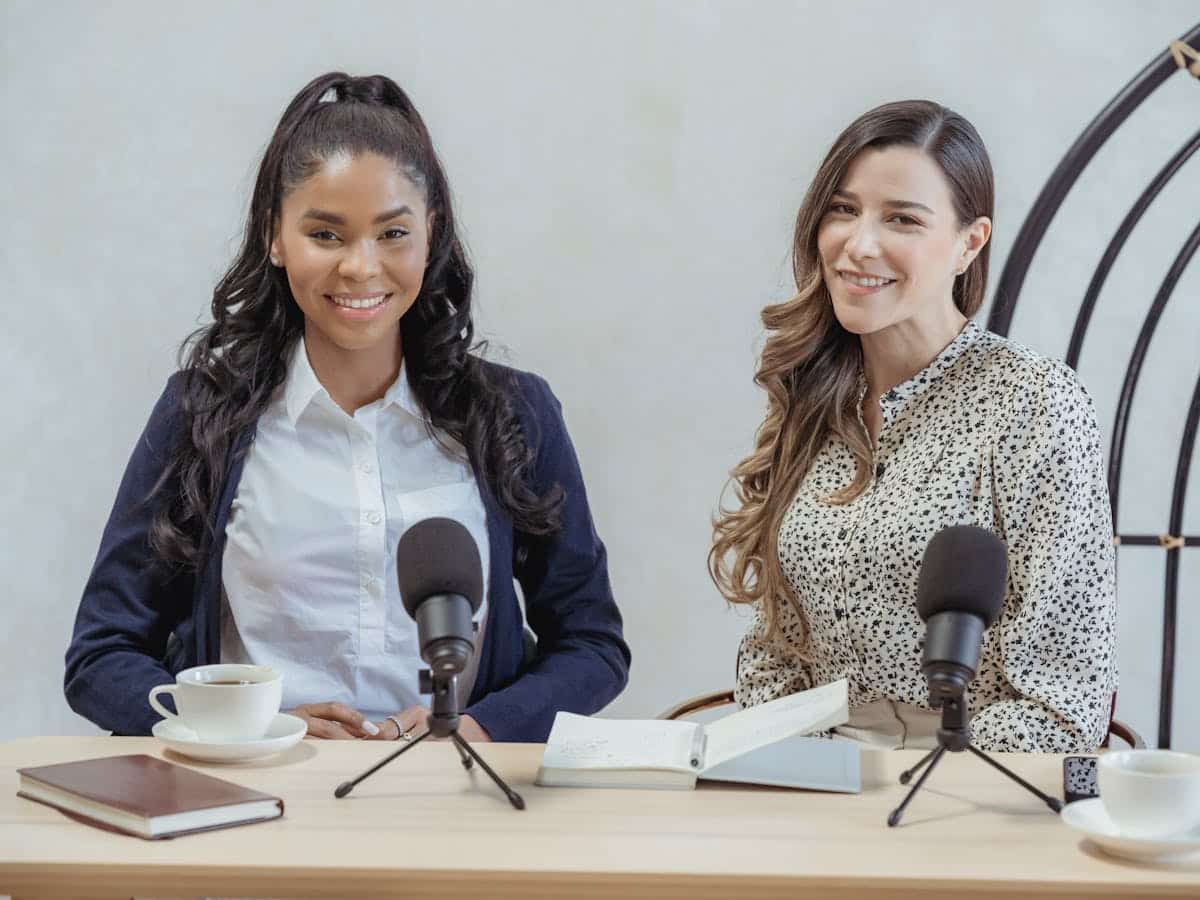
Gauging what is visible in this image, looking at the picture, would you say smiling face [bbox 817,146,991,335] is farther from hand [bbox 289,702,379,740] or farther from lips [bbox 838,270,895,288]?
hand [bbox 289,702,379,740]

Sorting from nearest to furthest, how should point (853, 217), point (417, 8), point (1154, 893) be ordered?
point (1154, 893), point (853, 217), point (417, 8)

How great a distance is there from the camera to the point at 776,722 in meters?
1.58

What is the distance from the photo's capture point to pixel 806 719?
60.5 inches

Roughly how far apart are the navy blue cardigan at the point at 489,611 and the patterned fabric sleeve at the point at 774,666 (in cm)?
20

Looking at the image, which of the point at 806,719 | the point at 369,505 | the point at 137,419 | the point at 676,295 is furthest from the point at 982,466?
the point at 137,419

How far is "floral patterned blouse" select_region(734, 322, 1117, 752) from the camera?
2.01m

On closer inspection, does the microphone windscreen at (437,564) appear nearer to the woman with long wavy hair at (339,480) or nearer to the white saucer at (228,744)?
the white saucer at (228,744)

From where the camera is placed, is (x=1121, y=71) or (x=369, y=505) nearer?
(x=369, y=505)

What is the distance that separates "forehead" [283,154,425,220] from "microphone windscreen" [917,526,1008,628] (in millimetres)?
1046

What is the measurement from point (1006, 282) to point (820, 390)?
0.88 m

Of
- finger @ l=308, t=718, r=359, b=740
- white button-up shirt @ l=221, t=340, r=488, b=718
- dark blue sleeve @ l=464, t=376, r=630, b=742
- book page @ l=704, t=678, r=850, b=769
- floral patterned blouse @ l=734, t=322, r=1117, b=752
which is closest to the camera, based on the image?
book page @ l=704, t=678, r=850, b=769

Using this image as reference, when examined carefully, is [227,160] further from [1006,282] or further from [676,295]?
[1006,282]

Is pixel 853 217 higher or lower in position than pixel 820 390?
higher

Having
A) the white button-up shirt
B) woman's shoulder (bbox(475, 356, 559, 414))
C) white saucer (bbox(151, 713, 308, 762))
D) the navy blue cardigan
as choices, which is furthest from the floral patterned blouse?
white saucer (bbox(151, 713, 308, 762))
